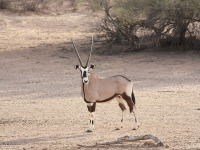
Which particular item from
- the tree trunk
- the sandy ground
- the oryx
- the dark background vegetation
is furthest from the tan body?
the tree trunk

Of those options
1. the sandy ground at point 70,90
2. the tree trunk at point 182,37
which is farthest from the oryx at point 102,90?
the tree trunk at point 182,37

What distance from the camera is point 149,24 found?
802 inches

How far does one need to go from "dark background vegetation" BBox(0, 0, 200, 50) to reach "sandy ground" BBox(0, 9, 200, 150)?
46cm

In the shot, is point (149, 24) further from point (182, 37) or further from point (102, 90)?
point (102, 90)

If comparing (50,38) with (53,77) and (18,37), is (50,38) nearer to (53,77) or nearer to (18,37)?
(18,37)

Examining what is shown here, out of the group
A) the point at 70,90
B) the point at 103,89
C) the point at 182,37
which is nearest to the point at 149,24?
the point at 182,37

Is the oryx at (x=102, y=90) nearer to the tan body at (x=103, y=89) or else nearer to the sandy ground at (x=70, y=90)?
the tan body at (x=103, y=89)

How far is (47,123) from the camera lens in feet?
37.8

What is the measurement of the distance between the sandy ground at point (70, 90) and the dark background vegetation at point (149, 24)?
1.50ft

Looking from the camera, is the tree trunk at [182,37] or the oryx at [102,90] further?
the tree trunk at [182,37]

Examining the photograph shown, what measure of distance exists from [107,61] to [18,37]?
4.83 metres

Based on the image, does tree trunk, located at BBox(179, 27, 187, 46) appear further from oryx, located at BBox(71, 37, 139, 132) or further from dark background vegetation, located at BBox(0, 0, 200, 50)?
oryx, located at BBox(71, 37, 139, 132)

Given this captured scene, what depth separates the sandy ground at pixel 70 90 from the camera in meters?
10.3

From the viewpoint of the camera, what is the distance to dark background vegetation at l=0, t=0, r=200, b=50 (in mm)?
19750
